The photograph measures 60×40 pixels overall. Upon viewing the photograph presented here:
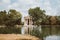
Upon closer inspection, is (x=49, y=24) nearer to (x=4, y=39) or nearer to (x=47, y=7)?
(x=47, y=7)

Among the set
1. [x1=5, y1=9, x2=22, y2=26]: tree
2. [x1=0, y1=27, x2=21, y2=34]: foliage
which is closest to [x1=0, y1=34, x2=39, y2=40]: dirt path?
[x1=0, y1=27, x2=21, y2=34]: foliage

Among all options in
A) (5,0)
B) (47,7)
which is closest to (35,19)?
(47,7)

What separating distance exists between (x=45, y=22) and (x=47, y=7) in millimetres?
205

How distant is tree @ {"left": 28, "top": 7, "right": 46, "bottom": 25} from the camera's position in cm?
232

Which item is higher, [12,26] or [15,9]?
[15,9]

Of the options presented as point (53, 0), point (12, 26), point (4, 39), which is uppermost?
point (53, 0)

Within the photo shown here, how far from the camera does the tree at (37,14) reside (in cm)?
232

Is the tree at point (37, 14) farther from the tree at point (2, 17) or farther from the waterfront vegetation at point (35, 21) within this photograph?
the tree at point (2, 17)

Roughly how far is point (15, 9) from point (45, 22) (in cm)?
43

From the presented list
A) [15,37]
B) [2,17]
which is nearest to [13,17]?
[2,17]

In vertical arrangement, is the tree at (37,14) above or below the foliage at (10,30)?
above

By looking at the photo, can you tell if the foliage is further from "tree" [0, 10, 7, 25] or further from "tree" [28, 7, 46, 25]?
"tree" [28, 7, 46, 25]

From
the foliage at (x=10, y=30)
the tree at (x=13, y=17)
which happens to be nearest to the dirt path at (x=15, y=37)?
the foliage at (x=10, y=30)

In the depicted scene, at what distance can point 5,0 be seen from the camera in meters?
2.32
